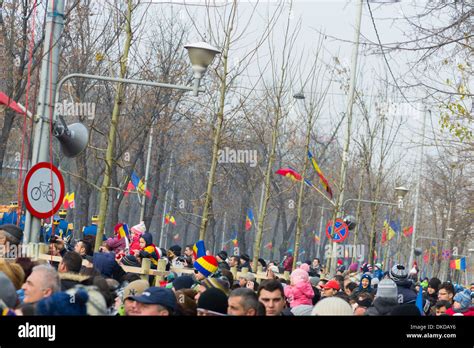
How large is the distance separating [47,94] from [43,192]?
5.50ft

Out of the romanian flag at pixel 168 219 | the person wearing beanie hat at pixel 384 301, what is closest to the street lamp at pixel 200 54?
the person wearing beanie hat at pixel 384 301

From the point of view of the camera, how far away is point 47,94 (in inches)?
428

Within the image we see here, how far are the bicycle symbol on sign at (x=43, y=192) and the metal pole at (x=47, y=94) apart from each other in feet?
2.83

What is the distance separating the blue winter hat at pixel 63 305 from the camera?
17.0 feet

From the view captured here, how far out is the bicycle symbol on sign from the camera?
31.4 ft

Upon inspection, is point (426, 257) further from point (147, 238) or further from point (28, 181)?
point (28, 181)

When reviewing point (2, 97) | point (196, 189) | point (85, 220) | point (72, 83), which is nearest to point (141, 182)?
point (85, 220)

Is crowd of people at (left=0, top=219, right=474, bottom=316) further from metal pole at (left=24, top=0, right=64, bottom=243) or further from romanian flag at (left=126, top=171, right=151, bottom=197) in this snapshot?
romanian flag at (left=126, top=171, right=151, bottom=197)

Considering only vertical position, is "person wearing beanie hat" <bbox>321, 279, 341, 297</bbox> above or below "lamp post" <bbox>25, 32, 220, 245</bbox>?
below

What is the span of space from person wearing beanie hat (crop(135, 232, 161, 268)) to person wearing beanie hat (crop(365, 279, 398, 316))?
5160mm

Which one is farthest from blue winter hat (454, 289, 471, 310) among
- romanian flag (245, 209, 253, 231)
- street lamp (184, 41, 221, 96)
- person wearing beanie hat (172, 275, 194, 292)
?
romanian flag (245, 209, 253, 231)

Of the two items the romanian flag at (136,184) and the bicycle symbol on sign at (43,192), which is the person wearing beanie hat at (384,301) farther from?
the romanian flag at (136,184)

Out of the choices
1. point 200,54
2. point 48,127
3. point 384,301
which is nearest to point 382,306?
point 384,301

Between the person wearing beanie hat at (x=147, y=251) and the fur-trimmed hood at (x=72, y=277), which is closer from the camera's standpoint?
the fur-trimmed hood at (x=72, y=277)
